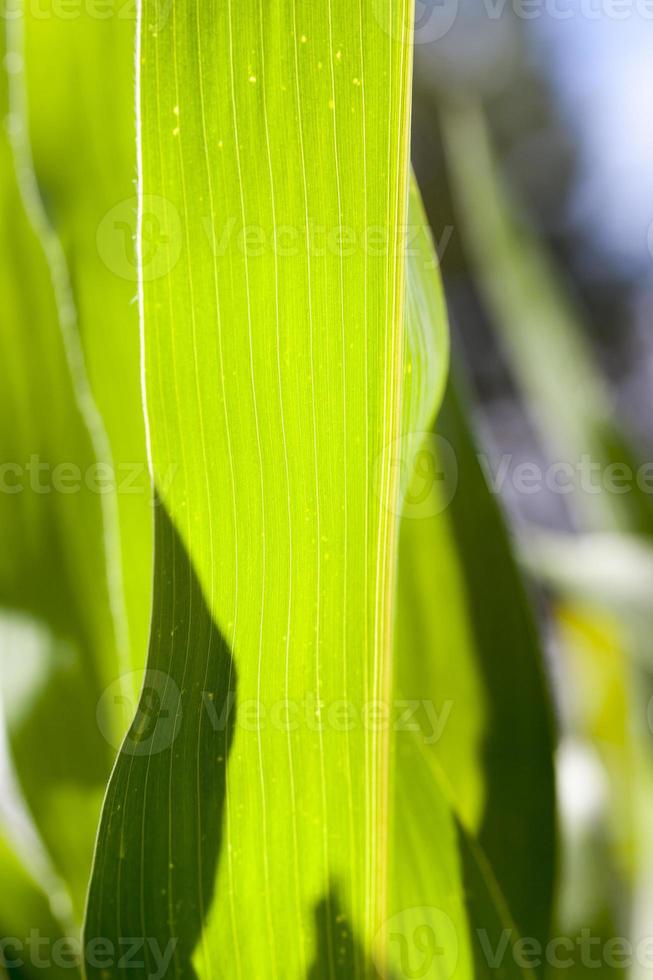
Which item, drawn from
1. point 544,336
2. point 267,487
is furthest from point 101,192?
point 544,336

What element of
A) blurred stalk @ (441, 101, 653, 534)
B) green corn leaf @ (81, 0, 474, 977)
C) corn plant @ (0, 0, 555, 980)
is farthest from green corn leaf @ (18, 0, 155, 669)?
blurred stalk @ (441, 101, 653, 534)

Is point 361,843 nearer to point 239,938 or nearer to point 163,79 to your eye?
point 239,938

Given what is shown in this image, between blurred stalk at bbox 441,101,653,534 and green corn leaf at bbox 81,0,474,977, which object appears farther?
blurred stalk at bbox 441,101,653,534

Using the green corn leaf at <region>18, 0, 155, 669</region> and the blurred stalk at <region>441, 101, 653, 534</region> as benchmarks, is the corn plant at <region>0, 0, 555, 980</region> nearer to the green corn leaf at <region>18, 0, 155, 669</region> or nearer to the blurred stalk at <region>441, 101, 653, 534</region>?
the green corn leaf at <region>18, 0, 155, 669</region>

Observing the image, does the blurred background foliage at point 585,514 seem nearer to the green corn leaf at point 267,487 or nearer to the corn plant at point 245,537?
the corn plant at point 245,537

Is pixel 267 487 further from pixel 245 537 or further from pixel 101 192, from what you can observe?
pixel 101 192

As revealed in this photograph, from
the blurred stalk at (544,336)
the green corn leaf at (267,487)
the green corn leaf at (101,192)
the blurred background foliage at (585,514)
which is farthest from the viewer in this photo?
the blurred stalk at (544,336)

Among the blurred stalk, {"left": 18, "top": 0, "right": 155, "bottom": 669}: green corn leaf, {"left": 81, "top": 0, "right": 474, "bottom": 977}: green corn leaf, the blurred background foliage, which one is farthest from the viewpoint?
the blurred stalk

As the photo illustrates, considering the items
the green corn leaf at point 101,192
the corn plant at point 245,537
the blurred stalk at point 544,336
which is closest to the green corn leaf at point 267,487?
the corn plant at point 245,537
